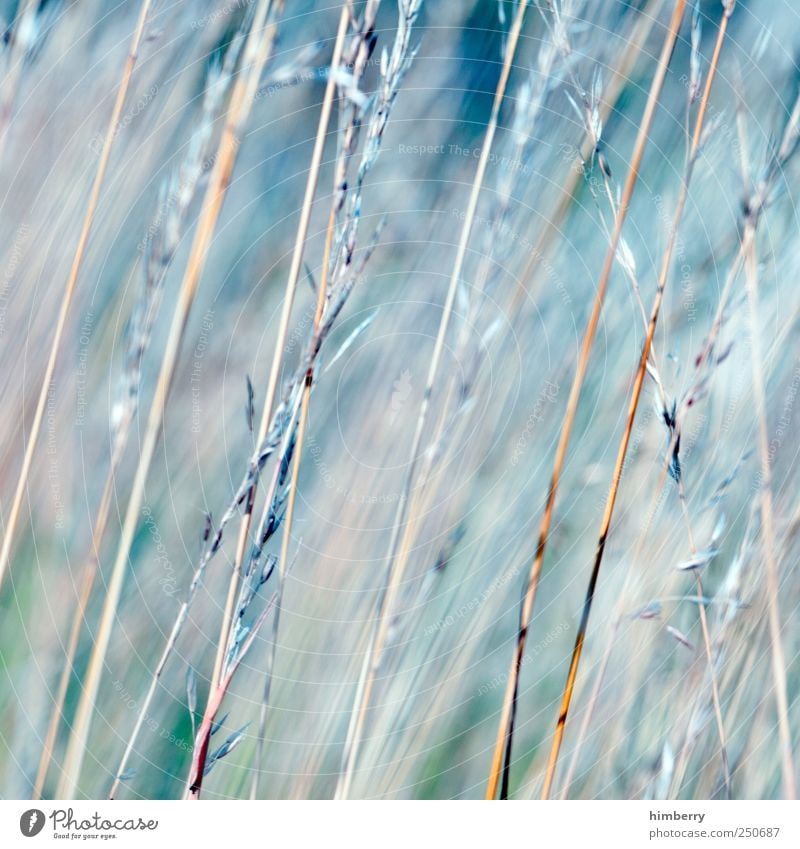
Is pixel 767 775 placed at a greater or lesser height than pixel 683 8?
lesser

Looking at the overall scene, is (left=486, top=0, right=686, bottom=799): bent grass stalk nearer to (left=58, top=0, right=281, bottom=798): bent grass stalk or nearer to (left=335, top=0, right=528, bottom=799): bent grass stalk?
(left=335, top=0, right=528, bottom=799): bent grass stalk

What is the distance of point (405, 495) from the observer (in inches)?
22.4

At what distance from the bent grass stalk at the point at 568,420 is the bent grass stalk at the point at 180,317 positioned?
0.33 metres

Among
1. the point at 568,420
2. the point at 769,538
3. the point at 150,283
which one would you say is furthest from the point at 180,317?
the point at 769,538

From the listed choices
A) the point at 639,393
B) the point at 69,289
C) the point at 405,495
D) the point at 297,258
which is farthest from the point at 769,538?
the point at 69,289

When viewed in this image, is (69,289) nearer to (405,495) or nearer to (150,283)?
(150,283)

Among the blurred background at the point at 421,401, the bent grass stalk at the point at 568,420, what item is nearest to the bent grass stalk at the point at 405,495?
the blurred background at the point at 421,401

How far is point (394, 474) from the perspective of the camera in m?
0.57

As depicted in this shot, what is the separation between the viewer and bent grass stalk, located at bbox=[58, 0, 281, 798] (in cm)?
53

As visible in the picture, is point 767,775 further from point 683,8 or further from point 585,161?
point 683,8

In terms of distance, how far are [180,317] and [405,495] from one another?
237mm

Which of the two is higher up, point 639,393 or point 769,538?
point 639,393
